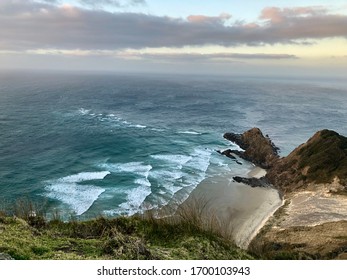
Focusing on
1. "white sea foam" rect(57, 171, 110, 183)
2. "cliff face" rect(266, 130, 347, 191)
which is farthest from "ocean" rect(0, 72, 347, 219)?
"cliff face" rect(266, 130, 347, 191)

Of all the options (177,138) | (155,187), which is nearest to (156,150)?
(177,138)

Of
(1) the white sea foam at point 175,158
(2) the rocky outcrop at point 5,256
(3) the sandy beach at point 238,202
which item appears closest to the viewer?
(2) the rocky outcrop at point 5,256

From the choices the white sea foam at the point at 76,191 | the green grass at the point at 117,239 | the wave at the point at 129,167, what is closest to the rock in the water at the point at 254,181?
the wave at the point at 129,167

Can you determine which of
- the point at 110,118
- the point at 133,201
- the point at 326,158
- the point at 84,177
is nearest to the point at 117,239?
the point at 133,201

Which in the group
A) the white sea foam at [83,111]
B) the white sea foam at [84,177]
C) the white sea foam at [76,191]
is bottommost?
the white sea foam at [76,191]

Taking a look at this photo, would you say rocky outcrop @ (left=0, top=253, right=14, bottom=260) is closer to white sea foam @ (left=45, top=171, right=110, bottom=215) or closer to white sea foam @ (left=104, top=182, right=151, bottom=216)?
white sea foam @ (left=104, top=182, right=151, bottom=216)

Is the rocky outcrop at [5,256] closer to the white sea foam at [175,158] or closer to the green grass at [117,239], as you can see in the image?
the green grass at [117,239]
